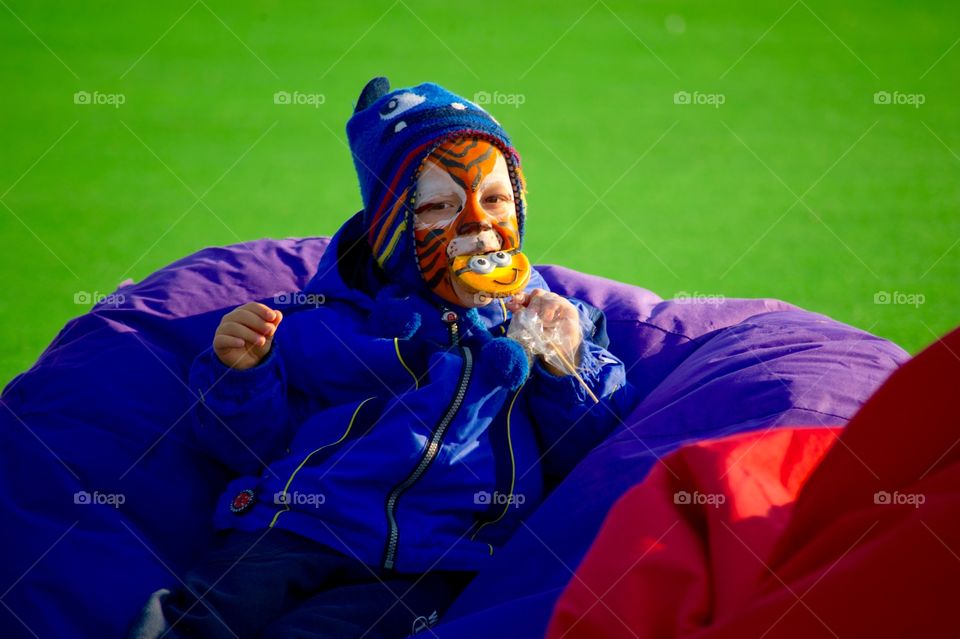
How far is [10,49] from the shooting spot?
15.6 ft

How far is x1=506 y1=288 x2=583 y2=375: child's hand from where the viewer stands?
1.92 metres

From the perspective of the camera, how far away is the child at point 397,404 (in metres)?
1.73

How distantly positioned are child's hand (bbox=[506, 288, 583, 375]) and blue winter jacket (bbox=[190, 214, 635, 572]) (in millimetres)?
25

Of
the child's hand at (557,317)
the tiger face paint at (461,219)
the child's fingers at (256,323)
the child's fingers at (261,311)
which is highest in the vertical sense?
the tiger face paint at (461,219)

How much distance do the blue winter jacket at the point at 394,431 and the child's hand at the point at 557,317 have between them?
25 mm

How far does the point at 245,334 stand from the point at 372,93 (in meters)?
0.63

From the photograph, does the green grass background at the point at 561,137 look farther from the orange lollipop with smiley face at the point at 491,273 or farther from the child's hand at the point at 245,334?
the orange lollipop with smiley face at the point at 491,273

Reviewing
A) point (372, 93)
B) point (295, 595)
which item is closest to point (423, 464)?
point (295, 595)

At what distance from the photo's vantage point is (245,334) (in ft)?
5.92

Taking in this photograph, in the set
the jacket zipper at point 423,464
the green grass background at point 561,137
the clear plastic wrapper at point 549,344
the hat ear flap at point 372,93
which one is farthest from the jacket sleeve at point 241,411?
the green grass background at point 561,137

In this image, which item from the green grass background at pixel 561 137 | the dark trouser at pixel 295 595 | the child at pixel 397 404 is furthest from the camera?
the green grass background at pixel 561 137

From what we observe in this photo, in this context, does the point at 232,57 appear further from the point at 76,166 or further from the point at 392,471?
the point at 392,471

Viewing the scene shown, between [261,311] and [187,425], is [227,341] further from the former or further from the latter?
[187,425]

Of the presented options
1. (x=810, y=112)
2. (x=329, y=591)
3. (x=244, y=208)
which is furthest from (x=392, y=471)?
(x=810, y=112)
